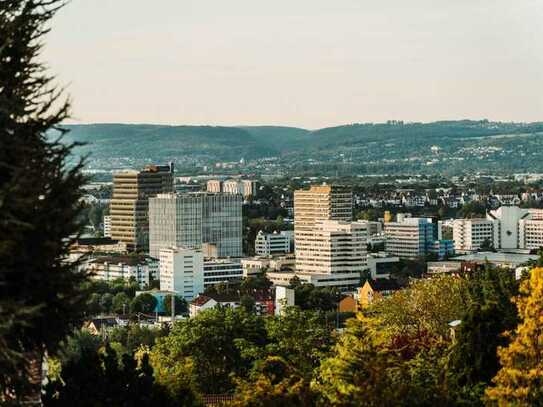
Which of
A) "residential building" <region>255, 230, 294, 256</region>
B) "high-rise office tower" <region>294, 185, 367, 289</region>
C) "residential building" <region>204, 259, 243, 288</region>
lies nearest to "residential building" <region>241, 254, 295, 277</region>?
"residential building" <region>204, 259, 243, 288</region>

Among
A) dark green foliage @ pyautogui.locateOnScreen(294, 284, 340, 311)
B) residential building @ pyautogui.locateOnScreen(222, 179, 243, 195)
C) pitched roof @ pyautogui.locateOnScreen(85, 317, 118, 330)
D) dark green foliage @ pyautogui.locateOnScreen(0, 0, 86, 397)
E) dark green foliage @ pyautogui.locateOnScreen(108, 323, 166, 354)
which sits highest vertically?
dark green foliage @ pyautogui.locateOnScreen(0, 0, 86, 397)

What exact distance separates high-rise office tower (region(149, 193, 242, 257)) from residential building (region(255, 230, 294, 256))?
2176mm

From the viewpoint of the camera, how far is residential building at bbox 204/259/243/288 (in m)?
99.2

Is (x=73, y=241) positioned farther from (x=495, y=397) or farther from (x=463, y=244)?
(x=463, y=244)

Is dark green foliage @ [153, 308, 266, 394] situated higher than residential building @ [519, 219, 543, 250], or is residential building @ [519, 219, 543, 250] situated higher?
dark green foliage @ [153, 308, 266, 394]

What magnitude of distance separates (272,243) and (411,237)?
36.1 ft

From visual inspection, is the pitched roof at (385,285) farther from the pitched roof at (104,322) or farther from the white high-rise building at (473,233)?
the white high-rise building at (473,233)

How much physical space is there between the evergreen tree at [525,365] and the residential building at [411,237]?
345 feet

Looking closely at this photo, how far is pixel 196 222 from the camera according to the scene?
131 metres

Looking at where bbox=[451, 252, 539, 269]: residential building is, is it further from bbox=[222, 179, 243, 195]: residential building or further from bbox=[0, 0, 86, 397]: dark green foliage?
bbox=[0, 0, 86, 397]: dark green foliage

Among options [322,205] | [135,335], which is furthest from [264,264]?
[135,335]

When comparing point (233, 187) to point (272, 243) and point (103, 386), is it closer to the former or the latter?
point (272, 243)

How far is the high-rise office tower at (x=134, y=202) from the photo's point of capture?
133375 mm

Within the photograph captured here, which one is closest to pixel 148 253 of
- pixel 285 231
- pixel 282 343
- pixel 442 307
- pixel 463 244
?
pixel 285 231
